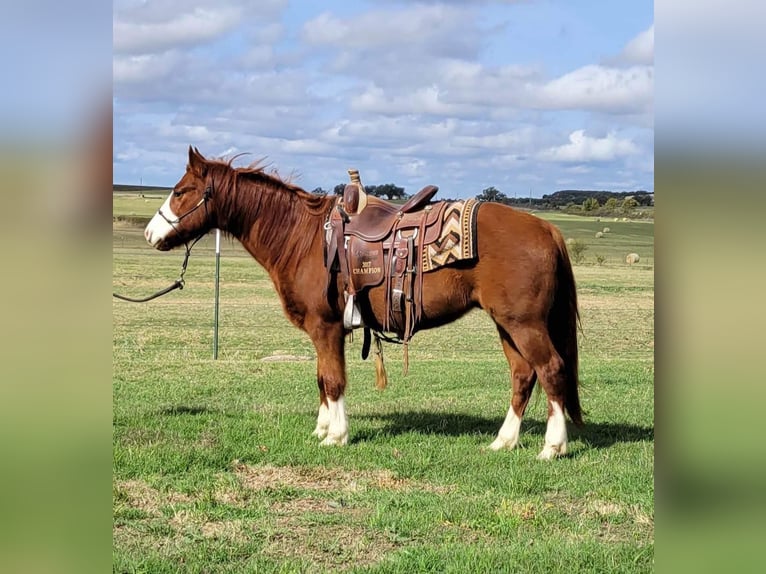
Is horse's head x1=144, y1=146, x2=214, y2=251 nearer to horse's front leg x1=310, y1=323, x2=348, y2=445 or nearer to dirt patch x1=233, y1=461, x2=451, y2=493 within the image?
horse's front leg x1=310, y1=323, x2=348, y2=445

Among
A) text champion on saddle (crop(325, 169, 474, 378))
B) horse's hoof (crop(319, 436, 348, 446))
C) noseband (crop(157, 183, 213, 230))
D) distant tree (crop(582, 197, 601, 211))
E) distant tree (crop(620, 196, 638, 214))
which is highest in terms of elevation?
distant tree (crop(582, 197, 601, 211))

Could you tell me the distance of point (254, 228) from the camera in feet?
23.3

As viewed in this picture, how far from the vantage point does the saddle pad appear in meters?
6.19

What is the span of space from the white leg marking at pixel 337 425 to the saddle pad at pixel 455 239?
1474 millimetres

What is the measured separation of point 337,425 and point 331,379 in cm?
42

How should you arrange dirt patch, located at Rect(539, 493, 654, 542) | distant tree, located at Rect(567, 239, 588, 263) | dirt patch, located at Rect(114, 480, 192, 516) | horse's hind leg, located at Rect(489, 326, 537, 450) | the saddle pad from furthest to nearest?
distant tree, located at Rect(567, 239, 588, 263), horse's hind leg, located at Rect(489, 326, 537, 450), the saddle pad, dirt patch, located at Rect(114, 480, 192, 516), dirt patch, located at Rect(539, 493, 654, 542)

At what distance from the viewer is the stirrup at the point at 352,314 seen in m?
6.53

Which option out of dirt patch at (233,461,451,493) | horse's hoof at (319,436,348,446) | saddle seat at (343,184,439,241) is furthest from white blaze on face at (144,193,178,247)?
Result: horse's hoof at (319,436,348,446)

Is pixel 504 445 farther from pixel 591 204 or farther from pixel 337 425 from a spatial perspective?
pixel 591 204

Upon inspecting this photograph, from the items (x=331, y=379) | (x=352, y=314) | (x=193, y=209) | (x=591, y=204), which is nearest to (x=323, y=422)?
(x=331, y=379)

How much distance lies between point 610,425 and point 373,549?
4201 millimetres

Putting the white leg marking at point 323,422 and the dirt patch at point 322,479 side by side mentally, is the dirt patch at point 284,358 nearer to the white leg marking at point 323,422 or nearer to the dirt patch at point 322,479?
the white leg marking at point 323,422
